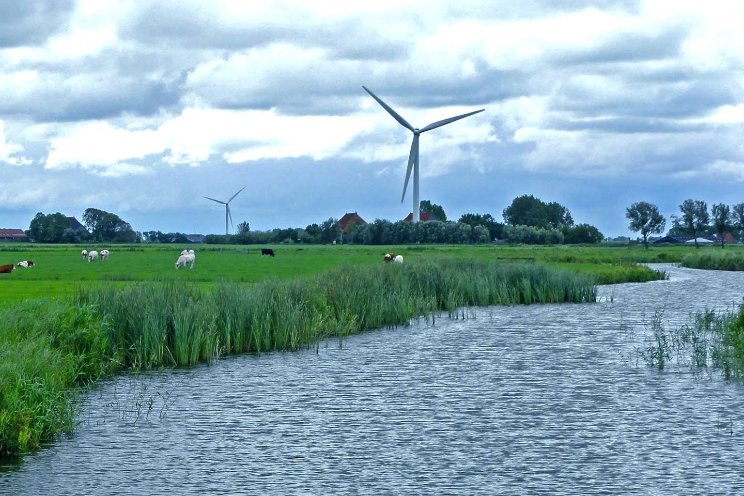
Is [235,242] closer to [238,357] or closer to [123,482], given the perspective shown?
[238,357]

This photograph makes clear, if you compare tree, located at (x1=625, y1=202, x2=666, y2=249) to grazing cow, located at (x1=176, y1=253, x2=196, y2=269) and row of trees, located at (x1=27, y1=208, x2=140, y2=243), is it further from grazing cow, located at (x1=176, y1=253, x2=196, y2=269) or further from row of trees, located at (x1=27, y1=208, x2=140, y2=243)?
grazing cow, located at (x1=176, y1=253, x2=196, y2=269)

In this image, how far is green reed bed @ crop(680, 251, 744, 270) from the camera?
299ft

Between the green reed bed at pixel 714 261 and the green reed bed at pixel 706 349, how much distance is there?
6324cm

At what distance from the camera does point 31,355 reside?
17.8 m

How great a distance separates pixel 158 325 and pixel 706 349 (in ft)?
47.6

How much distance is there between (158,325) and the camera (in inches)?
975

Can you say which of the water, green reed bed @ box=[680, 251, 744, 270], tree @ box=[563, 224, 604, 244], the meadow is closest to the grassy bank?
the meadow

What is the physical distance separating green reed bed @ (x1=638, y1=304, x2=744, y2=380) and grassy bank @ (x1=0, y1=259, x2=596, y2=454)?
1009 cm

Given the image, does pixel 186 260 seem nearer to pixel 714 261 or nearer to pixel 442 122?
pixel 442 122

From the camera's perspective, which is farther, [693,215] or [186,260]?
[693,215]

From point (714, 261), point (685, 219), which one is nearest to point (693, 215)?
point (685, 219)

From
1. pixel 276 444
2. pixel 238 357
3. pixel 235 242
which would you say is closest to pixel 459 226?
pixel 235 242

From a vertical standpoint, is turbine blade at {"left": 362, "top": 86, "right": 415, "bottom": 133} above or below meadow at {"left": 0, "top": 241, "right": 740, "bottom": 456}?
above

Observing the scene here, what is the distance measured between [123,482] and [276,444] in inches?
124
